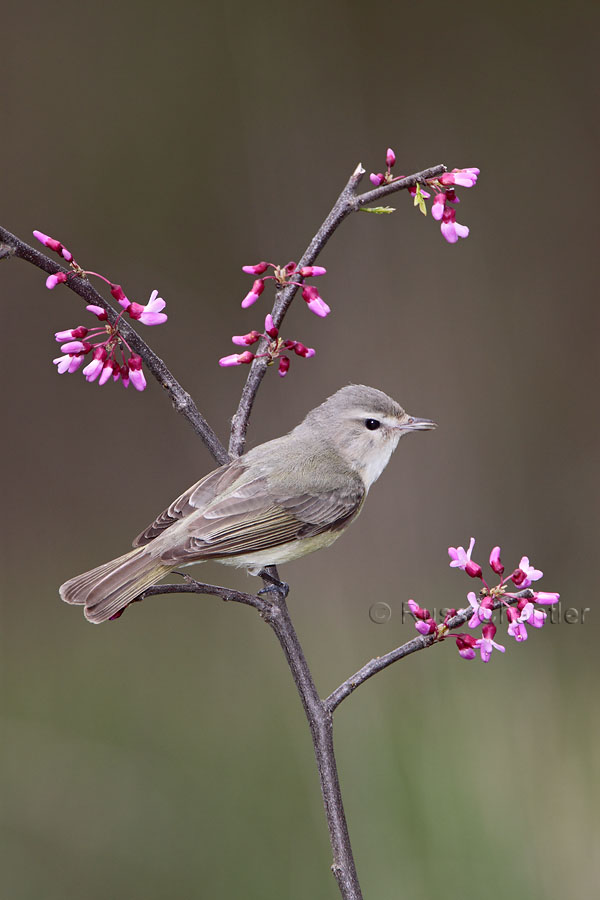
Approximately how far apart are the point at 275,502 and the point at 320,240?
92cm

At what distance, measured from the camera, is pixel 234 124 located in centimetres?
571

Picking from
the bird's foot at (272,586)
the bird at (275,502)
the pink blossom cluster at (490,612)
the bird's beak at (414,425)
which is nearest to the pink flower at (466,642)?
the pink blossom cluster at (490,612)

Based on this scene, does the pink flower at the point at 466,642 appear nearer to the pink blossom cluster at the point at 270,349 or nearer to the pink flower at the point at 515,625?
the pink flower at the point at 515,625

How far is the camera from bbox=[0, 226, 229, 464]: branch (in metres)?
1.79

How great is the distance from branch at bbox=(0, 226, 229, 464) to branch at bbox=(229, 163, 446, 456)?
0.12 meters

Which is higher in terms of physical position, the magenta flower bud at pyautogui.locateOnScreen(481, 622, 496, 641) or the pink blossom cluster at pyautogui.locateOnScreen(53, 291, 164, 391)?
the pink blossom cluster at pyautogui.locateOnScreen(53, 291, 164, 391)

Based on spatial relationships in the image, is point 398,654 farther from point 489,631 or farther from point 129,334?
point 129,334

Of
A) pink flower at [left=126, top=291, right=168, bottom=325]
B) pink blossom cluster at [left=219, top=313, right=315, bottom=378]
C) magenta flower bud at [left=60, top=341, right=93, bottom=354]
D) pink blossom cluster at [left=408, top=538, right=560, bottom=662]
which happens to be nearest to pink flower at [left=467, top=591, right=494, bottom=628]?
pink blossom cluster at [left=408, top=538, right=560, bottom=662]

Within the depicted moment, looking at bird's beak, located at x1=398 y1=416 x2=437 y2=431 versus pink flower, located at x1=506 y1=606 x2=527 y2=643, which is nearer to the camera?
pink flower, located at x1=506 y1=606 x2=527 y2=643

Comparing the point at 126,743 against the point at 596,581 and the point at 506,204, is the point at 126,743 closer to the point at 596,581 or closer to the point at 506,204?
the point at 596,581

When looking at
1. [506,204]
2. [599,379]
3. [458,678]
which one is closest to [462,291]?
[506,204]

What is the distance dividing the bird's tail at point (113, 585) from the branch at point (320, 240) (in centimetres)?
36

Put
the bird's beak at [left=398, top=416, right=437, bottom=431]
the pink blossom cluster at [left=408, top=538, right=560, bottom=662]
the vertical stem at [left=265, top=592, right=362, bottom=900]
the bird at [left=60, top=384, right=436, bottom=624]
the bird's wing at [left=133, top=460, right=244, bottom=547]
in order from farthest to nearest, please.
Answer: the bird's beak at [left=398, top=416, right=437, bottom=431] < the bird's wing at [left=133, top=460, right=244, bottom=547] < the bird at [left=60, top=384, right=436, bottom=624] < the pink blossom cluster at [left=408, top=538, right=560, bottom=662] < the vertical stem at [left=265, top=592, right=362, bottom=900]

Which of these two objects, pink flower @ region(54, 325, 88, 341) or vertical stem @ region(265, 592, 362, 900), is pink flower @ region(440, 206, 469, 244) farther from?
vertical stem @ region(265, 592, 362, 900)
